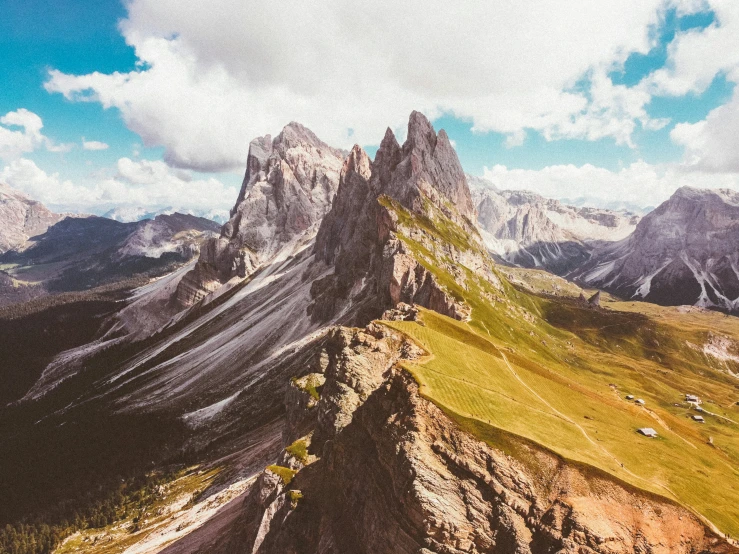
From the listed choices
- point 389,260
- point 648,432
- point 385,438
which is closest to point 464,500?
point 385,438

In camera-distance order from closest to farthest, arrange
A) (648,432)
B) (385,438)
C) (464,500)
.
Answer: (464,500), (385,438), (648,432)

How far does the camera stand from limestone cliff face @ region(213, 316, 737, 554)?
2472 cm

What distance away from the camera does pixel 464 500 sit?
2731 cm

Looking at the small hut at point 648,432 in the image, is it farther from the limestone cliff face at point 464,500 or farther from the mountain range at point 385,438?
the limestone cliff face at point 464,500

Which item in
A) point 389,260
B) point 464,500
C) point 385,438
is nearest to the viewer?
point 464,500

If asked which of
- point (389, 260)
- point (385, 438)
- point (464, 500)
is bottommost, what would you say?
point (464, 500)

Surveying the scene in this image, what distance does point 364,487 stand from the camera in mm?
33906

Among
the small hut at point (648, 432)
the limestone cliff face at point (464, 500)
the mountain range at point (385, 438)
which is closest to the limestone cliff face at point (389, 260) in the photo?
the mountain range at point (385, 438)

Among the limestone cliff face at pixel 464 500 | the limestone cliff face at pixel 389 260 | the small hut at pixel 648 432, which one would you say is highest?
the limestone cliff face at pixel 389 260

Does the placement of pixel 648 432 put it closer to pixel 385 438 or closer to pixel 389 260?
pixel 385 438

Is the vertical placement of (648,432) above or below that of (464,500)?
below

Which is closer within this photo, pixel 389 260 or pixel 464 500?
pixel 464 500

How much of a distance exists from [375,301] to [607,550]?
284 ft

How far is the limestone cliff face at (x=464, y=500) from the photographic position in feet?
81.1
